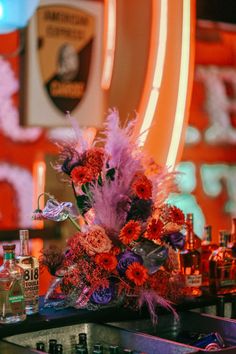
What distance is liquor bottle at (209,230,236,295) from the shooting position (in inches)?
98.5

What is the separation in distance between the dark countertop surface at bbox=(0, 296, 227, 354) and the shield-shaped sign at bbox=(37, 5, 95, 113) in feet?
9.82

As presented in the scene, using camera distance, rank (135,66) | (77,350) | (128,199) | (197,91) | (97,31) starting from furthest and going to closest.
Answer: (197,91), (97,31), (135,66), (128,199), (77,350)

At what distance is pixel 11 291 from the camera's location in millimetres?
1978

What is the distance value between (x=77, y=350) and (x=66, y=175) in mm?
644

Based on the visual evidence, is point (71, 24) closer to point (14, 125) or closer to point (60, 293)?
point (14, 125)

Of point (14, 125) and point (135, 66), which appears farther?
point (14, 125)

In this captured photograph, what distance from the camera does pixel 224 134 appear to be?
20.6 feet

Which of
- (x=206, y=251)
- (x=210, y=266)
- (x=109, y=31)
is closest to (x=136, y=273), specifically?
(x=210, y=266)

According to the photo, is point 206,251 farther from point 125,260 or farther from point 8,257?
point 8,257

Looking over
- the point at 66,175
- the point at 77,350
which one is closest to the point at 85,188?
the point at 66,175

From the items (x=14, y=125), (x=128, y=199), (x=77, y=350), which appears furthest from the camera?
(x=14, y=125)

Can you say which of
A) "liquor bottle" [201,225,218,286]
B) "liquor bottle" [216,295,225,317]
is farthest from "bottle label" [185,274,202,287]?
"liquor bottle" [201,225,218,286]

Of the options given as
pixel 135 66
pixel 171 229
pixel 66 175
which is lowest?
pixel 171 229

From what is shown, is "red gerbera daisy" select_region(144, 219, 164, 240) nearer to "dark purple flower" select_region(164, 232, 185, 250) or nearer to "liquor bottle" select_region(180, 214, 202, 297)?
"dark purple flower" select_region(164, 232, 185, 250)
